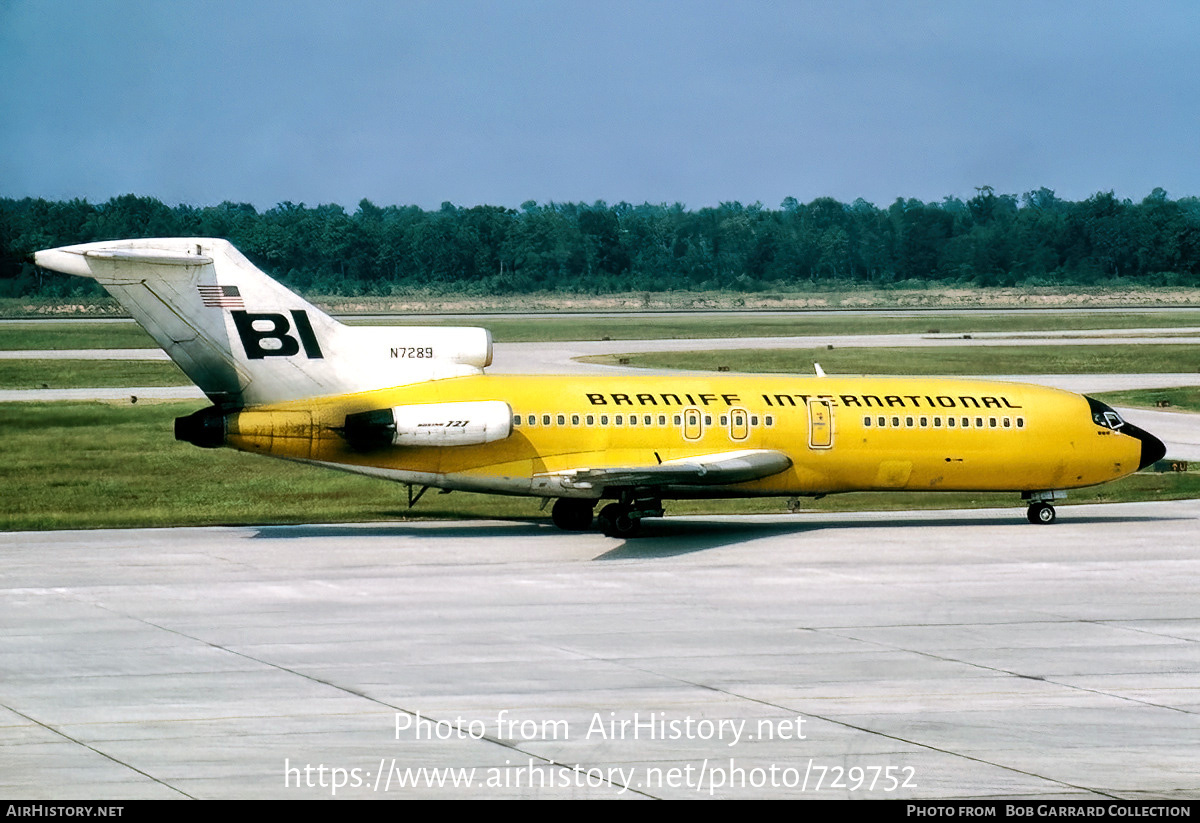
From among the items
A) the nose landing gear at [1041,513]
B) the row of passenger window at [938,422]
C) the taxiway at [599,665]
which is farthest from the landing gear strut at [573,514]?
the nose landing gear at [1041,513]

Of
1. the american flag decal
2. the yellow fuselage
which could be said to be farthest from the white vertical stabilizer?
the yellow fuselage

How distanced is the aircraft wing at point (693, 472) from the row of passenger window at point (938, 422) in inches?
88.7

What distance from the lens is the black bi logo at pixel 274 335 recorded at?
28969 millimetres

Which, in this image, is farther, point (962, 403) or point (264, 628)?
point (962, 403)

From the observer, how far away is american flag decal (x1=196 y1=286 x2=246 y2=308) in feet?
93.8

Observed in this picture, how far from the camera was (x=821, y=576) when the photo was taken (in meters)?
25.9

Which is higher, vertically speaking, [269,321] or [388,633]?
A: [269,321]

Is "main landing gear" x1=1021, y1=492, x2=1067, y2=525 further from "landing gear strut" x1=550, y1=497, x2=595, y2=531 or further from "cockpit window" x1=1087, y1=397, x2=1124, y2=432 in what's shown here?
"landing gear strut" x1=550, y1=497, x2=595, y2=531

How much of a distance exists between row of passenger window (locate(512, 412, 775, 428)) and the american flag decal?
6.00 meters

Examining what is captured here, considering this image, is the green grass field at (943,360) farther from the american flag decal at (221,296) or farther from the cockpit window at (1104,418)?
the american flag decal at (221,296)

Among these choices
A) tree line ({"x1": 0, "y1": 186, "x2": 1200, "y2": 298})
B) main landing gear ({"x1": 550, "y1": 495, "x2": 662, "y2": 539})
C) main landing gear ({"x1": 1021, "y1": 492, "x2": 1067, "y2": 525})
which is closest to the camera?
main landing gear ({"x1": 550, "y1": 495, "x2": 662, "y2": 539})

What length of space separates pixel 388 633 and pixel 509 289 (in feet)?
413
